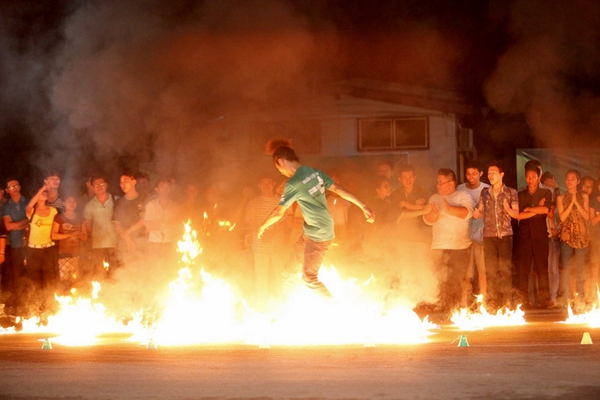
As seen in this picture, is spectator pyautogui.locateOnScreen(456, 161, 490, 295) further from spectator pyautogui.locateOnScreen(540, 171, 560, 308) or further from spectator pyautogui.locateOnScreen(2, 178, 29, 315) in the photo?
spectator pyautogui.locateOnScreen(2, 178, 29, 315)

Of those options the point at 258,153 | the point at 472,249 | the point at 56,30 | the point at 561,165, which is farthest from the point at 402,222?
the point at 258,153

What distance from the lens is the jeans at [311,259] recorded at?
936 centimetres

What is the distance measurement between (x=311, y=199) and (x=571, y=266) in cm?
519

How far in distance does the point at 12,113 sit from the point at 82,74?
50.2 inches

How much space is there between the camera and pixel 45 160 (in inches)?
548

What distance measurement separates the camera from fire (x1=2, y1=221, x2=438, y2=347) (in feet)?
30.5

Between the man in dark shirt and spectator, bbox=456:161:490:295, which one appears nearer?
spectator, bbox=456:161:490:295

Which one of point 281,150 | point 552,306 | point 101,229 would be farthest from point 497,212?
point 101,229

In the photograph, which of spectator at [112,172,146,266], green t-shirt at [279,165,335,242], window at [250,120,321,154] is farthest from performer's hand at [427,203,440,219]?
window at [250,120,321,154]

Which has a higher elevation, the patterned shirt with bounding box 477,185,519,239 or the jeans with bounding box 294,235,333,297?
the patterned shirt with bounding box 477,185,519,239

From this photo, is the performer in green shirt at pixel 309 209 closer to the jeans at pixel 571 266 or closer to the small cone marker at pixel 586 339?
the small cone marker at pixel 586 339

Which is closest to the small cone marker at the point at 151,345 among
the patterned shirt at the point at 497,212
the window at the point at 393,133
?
the patterned shirt at the point at 497,212

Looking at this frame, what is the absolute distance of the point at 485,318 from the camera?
11273 millimetres

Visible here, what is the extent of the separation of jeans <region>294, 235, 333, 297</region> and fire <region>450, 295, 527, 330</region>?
83.0 inches
